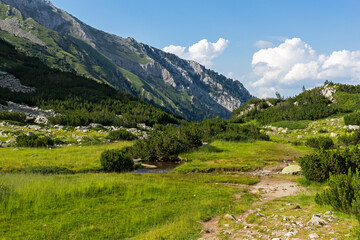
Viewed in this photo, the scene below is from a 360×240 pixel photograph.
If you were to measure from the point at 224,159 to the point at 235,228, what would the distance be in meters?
21.4

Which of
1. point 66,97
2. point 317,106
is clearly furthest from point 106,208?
point 317,106

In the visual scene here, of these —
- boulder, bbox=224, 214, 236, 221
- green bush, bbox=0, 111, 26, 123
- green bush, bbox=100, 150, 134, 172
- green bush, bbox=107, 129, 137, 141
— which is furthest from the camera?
green bush, bbox=0, 111, 26, 123

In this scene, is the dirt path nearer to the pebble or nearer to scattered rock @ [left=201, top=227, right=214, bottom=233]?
scattered rock @ [left=201, top=227, right=214, bottom=233]

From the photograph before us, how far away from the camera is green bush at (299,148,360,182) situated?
15.8m

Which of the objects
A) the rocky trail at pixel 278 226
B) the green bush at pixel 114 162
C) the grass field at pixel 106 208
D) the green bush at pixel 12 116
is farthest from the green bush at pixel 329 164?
the green bush at pixel 12 116

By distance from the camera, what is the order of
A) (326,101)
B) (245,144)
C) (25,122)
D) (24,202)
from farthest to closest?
(326,101), (25,122), (245,144), (24,202)

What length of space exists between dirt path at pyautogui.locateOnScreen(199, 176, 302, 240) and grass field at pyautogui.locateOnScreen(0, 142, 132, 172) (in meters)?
15.2

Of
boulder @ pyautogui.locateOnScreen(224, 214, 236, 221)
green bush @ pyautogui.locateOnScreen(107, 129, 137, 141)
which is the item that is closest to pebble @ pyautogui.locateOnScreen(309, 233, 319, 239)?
boulder @ pyautogui.locateOnScreen(224, 214, 236, 221)

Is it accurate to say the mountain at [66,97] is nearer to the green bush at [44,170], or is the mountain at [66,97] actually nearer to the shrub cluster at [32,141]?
the shrub cluster at [32,141]

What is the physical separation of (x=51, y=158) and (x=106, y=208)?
15828mm

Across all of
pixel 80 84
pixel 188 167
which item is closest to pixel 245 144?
pixel 188 167

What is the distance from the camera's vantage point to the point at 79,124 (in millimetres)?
47125

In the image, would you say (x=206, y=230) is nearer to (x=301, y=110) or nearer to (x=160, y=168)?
(x=160, y=168)

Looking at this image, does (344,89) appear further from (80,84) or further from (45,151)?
(80,84)
